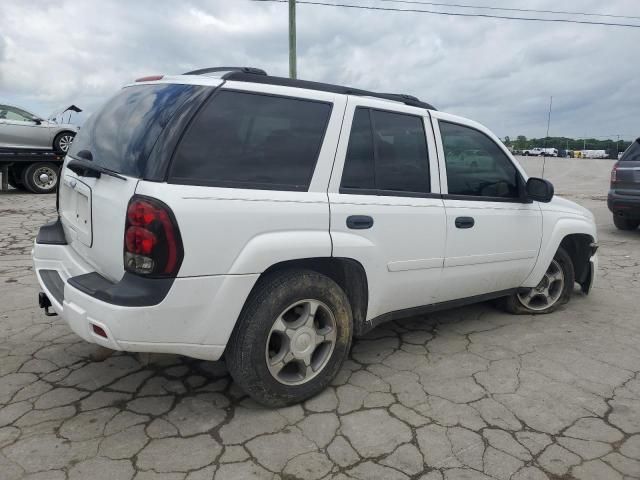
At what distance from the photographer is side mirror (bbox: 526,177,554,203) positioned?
3701 mm

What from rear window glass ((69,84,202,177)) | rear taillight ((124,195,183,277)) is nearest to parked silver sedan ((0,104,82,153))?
rear window glass ((69,84,202,177))

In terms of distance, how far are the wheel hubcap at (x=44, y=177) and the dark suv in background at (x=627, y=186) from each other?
12.5 metres

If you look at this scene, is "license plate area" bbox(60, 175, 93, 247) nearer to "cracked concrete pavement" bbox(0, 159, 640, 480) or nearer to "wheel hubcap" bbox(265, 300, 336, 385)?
"cracked concrete pavement" bbox(0, 159, 640, 480)

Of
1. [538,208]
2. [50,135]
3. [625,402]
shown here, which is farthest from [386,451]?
[50,135]

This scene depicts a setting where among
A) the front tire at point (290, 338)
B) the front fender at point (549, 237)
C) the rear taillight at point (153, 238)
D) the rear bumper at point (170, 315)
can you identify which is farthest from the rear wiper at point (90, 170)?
the front fender at point (549, 237)

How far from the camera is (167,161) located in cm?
226

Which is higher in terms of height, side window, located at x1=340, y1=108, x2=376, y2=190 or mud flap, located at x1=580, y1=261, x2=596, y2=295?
side window, located at x1=340, y1=108, x2=376, y2=190

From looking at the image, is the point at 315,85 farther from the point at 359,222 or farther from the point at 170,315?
the point at 170,315

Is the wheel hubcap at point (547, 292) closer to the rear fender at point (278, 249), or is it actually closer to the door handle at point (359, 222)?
the door handle at point (359, 222)

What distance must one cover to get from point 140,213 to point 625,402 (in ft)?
9.37

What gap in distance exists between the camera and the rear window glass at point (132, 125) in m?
2.38

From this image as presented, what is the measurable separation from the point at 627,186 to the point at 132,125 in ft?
26.6

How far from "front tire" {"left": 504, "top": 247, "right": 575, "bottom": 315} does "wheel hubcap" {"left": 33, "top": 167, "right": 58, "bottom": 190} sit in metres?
12.0

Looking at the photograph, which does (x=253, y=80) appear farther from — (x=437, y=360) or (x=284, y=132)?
(x=437, y=360)
